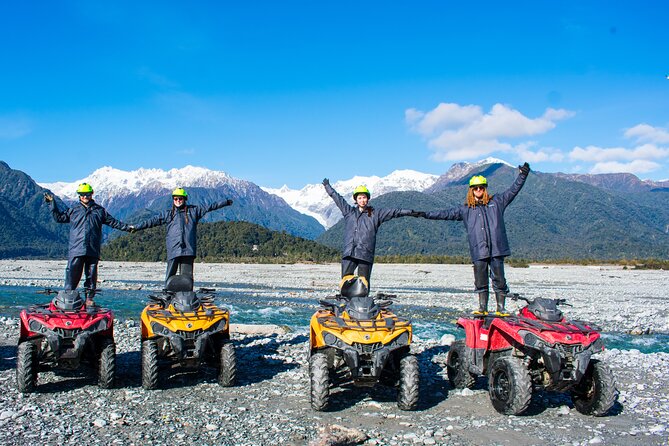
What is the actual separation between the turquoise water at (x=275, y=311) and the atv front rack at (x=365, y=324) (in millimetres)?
6886

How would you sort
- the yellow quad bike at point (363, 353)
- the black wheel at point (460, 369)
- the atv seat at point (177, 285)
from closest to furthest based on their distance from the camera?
the yellow quad bike at point (363, 353)
the black wheel at point (460, 369)
the atv seat at point (177, 285)

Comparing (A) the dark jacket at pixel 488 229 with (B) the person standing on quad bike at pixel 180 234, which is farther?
(B) the person standing on quad bike at pixel 180 234

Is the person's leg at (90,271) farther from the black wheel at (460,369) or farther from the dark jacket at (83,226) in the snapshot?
the black wheel at (460,369)

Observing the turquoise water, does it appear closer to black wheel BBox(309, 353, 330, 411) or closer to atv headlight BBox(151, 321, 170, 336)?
black wheel BBox(309, 353, 330, 411)


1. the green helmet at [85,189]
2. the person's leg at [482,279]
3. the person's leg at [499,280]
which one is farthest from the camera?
the green helmet at [85,189]

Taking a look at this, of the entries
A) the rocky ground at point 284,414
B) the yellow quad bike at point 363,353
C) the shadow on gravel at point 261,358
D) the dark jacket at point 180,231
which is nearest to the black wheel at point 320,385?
the yellow quad bike at point 363,353

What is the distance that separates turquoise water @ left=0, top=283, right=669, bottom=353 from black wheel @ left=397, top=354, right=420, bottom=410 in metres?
6.95

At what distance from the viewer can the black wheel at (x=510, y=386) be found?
20.7 ft

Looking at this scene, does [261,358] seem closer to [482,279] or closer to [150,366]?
[150,366]

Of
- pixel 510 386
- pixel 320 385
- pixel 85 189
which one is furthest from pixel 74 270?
pixel 510 386

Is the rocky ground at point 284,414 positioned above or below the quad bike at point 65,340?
below

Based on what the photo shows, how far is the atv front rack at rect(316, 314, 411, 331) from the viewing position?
6837 millimetres

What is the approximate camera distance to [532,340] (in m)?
6.30

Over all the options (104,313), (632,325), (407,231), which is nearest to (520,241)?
(407,231)
